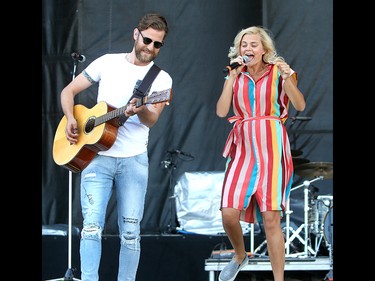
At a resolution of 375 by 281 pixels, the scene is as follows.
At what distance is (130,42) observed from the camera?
805cm

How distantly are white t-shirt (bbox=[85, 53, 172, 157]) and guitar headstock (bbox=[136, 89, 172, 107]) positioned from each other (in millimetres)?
239

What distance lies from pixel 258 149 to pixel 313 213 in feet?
9.53

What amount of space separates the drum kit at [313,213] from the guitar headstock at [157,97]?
2.63 meters

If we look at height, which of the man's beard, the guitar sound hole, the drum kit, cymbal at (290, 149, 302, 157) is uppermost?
the man's beard

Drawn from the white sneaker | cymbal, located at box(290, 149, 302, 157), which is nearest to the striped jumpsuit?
the white sneaker

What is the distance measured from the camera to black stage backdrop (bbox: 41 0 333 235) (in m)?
7.97

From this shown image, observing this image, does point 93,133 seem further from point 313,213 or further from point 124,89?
point 313,213

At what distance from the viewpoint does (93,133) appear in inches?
204

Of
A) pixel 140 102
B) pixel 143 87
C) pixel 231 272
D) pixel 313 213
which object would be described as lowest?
pixel 231 272

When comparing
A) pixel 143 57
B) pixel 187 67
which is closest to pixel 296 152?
pixel 187 67

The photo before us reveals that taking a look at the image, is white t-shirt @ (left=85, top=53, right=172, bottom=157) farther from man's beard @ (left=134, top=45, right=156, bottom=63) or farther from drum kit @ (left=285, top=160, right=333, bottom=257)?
drum kit @ (left=285, top=160, right=333, bottom=257)

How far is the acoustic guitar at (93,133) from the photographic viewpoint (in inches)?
199
